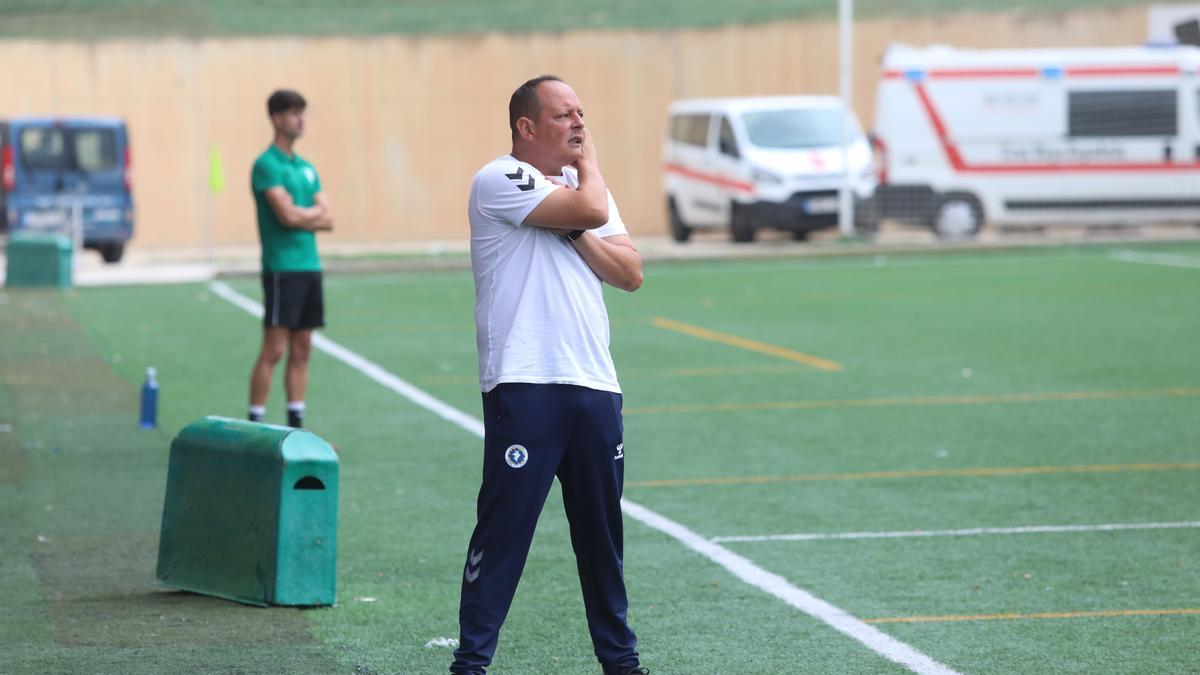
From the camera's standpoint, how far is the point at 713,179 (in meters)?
29.9

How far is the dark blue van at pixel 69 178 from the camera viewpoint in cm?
2867

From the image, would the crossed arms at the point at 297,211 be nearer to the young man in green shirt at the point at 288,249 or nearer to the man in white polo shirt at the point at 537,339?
the young man in green shirt at the point at 288,249

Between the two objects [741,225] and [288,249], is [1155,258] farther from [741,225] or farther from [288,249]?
[288,249]

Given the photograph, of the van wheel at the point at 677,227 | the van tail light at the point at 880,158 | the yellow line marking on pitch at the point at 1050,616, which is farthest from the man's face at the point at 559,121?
the van wheel at the point at 677,227

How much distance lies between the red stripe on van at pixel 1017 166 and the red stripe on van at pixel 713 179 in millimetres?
2769

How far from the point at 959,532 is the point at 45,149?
22943mm

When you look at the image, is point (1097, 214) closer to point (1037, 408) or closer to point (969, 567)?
point (1037, 408)

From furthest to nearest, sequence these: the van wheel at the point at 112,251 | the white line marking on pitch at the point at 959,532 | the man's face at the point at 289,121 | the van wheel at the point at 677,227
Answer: the van wheel at the point at 677,227 → the van wheel at the point at 112,251 → the man's face at the point at 289,121 → the white line marking on pitch at the point at 959,532

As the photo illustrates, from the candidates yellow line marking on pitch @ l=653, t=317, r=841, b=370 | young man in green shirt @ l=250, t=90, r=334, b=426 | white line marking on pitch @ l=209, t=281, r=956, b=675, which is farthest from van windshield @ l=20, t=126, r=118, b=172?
young man in green shirt @ l=250, t=90, r=334, b=426

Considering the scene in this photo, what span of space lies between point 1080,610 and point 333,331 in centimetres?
1203

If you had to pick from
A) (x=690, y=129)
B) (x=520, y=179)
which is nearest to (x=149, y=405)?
(x=520, y=179)

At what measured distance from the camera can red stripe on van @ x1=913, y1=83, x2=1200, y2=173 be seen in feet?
93.8

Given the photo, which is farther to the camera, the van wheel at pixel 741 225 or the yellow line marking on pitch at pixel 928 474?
the van wheel at pixel 741 225

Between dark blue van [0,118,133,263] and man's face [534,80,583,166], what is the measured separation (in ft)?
80.4
